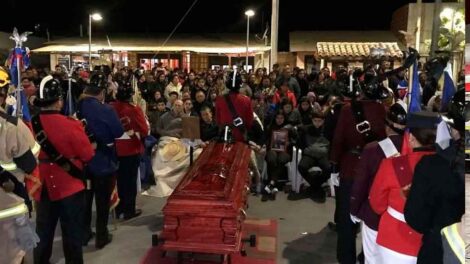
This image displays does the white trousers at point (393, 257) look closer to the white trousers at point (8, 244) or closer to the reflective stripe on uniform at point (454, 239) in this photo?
the reflective stripe on uniform at point (454, 239)

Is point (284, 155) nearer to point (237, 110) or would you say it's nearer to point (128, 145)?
point (237, 110)

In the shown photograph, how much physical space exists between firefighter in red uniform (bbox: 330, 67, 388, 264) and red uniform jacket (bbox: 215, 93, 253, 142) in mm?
1395

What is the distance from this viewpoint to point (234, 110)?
16.1 ft

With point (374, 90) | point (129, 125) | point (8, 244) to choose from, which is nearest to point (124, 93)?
point (129, 125)

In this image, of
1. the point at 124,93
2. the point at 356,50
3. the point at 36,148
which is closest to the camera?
the point at 36,148

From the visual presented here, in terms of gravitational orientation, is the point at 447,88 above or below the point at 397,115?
above

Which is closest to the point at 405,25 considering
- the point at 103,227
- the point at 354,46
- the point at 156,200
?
the point at 354,46

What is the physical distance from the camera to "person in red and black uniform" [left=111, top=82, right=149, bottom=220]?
15.5 feet

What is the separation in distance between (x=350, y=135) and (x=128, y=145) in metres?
2.20

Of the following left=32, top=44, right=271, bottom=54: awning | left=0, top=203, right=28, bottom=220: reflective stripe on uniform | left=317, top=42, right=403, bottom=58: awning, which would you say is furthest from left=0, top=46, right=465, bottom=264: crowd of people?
left=32, top=44, right=271, bottom=54: awning

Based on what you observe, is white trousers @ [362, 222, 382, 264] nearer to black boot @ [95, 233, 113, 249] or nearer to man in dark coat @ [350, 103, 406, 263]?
man in dark coat @ [350, 103, 406, 263]

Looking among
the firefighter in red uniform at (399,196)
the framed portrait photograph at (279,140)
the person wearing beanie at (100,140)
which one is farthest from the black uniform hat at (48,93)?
the framed portrait photograph at (279,140)

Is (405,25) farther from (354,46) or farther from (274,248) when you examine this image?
(274,248)

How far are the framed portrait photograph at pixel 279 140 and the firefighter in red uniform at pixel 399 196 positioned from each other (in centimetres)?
357
